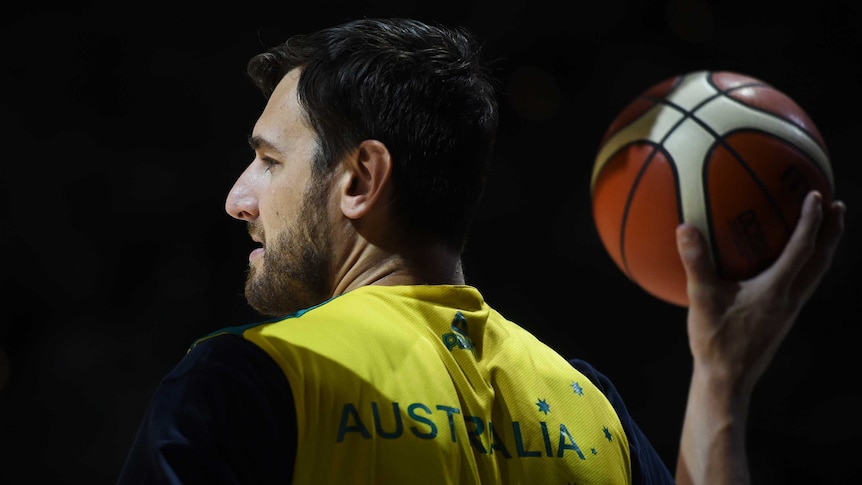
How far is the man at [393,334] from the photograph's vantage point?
991 mm

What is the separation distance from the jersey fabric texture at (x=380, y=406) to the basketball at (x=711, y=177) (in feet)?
1.66

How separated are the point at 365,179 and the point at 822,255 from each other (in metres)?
0.80

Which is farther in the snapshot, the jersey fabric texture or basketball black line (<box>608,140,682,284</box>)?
basketball black line (<box>608,140,682,284</box>)

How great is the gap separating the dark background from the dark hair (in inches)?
79.9

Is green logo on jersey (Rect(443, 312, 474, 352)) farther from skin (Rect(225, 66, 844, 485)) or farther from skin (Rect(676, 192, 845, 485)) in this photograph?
skin (Rect(676, 192, 845, 485))

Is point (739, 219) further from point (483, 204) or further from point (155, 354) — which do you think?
point (155, 354)

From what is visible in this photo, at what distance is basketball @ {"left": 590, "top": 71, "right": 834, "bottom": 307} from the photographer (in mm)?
1684

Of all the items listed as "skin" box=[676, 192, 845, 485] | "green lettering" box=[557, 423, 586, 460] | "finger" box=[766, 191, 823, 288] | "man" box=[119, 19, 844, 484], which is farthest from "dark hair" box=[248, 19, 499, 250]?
"finger" box=[766, 191, 823, 288]

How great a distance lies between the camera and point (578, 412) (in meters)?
1.27

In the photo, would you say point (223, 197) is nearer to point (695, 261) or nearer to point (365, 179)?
point (695, 261)

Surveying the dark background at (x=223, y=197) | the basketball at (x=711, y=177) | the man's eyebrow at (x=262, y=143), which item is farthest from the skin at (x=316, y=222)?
the dark background at (x=223, y=197)

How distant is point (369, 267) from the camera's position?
1.28m

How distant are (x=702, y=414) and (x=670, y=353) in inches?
83.0

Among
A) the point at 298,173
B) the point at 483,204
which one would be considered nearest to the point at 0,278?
the point at 483,204
